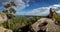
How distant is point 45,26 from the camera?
350cm

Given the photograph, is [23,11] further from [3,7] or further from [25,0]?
[3,7]

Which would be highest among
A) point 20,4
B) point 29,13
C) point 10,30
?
point 20,4

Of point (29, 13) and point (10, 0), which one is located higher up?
point (10, 0)

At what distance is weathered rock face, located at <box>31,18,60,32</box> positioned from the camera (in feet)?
11.3

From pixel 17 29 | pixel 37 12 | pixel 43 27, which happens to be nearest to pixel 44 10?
pixel 37 12

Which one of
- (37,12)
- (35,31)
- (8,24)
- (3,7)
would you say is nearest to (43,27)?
(35,31)

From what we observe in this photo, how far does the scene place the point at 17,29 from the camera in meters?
3.78

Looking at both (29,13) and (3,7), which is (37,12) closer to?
(29,13)

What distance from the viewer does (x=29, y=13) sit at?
3.74m

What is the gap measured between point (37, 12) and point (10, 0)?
0.78 m

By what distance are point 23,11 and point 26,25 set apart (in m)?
0.37

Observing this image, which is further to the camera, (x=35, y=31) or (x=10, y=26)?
(x=10, y=26)

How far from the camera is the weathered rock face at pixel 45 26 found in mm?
3434

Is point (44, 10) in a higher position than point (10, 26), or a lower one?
higher
